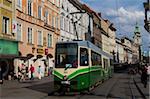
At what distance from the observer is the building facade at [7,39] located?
39216 mm

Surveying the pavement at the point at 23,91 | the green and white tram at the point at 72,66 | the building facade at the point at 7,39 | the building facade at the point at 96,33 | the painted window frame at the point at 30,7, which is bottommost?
the pavement at the point at 23,91

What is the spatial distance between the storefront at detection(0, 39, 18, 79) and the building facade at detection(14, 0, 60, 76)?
102cm

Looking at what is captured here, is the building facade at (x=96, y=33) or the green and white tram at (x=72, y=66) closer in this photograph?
the green and white tram at (x=72, y=66)

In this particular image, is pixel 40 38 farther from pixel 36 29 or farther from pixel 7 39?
pixel 7 39

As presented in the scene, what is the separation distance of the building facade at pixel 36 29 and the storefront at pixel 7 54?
1022mm

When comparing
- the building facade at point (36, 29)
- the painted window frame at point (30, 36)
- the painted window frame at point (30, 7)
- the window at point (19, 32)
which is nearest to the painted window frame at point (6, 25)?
the building facade at point (36, 29)

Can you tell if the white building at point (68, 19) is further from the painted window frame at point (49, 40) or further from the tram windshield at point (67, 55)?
the tram windshield at point (67, 55)

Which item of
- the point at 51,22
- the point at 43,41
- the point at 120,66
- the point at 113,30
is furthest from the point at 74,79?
the point at 113,30

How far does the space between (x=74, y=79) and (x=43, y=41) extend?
103ft

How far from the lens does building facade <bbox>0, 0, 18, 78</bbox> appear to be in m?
39.2

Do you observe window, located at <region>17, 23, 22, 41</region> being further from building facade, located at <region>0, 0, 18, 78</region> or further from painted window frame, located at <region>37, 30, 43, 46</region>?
painted window frame, located at <region>37, 30, 43, 46</region>

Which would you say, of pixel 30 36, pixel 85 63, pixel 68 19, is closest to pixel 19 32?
pixel 30 36

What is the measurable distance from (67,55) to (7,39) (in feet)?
57.7

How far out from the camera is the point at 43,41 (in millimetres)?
54062
